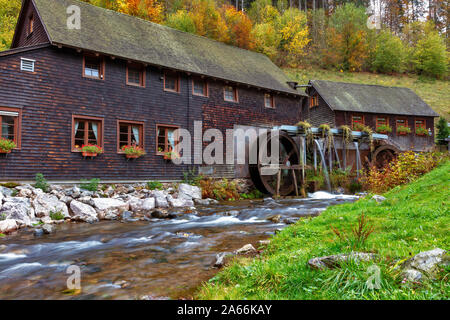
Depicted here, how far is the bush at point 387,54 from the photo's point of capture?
137 feet

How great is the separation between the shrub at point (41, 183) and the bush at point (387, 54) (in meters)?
43.4

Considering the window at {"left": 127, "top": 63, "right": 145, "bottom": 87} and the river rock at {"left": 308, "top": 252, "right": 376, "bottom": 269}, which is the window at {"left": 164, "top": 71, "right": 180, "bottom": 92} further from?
the river rock at {"left": 308, "top": 252, "right": 376, "bottom": 269}

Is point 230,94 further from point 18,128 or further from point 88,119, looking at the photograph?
point 18,128

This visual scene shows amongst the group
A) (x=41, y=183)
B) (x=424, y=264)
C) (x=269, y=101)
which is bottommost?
(x=424, y=264)

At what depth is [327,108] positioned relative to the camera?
24.0 metres

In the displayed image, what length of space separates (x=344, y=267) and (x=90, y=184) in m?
9.89

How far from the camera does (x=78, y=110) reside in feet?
37.1

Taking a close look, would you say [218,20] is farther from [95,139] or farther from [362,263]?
[362,263]

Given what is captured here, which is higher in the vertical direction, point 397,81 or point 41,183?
point 397,81

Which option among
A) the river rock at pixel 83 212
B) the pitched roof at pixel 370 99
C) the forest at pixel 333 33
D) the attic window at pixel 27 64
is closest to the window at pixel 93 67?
the attic window at pixel 27 64

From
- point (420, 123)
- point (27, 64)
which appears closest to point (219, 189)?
point (27, 64)

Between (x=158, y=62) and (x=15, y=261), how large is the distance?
10.2 metres

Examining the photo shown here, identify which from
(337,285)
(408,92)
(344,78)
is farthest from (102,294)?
(344,78)

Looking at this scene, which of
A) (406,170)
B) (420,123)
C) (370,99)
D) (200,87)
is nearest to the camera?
(406,170)
